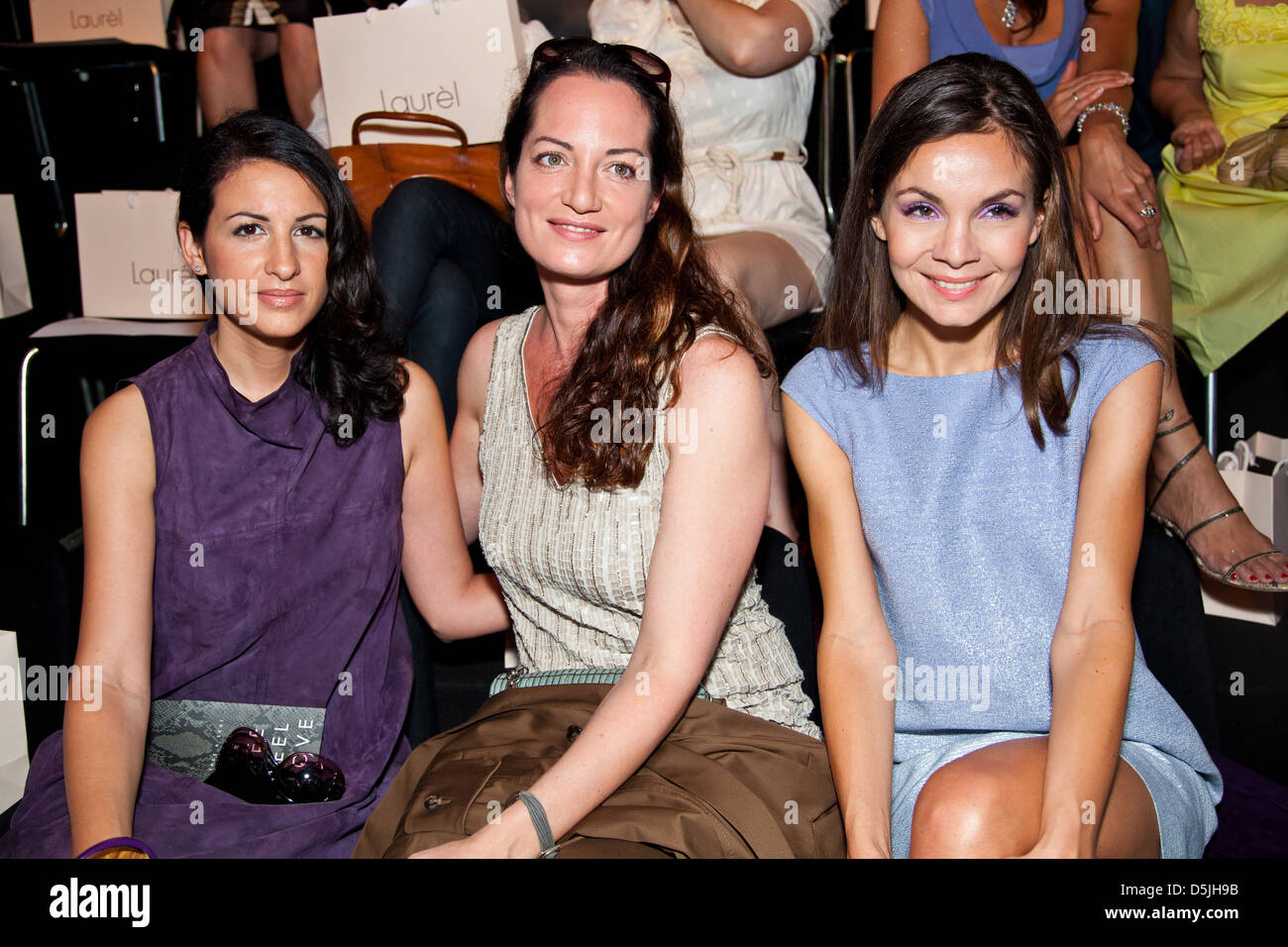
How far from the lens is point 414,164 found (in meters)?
2.34

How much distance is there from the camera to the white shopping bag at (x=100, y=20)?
9.30 feet

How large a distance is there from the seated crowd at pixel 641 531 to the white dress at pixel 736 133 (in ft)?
2.35

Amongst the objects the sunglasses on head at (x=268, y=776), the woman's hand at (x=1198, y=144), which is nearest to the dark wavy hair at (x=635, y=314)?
the sunglasses on head at (x=268, y=776)

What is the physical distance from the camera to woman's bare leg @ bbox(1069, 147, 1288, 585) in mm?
2191

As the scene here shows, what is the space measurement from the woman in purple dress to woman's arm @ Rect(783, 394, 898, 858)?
568 mm

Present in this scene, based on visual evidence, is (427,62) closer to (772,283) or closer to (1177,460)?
(772,283)

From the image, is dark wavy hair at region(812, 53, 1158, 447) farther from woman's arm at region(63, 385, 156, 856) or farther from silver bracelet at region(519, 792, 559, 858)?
A: woman's arm at region(63, 385, 156, 856)

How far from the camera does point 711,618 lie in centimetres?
145

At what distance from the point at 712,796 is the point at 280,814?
61 cm

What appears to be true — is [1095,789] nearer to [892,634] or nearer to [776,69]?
[892,634]

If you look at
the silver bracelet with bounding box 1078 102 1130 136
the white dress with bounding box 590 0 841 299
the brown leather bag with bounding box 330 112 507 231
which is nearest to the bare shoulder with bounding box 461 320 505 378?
the brown leather bag with bounding box 330 112 507 231

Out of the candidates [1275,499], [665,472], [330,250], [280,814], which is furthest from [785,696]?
[1275,499]

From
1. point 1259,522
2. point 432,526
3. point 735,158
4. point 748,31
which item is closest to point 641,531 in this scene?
point 432,526

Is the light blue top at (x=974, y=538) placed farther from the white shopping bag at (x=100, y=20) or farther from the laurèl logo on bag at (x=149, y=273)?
the white shopping bag at (x=100, y=20)
